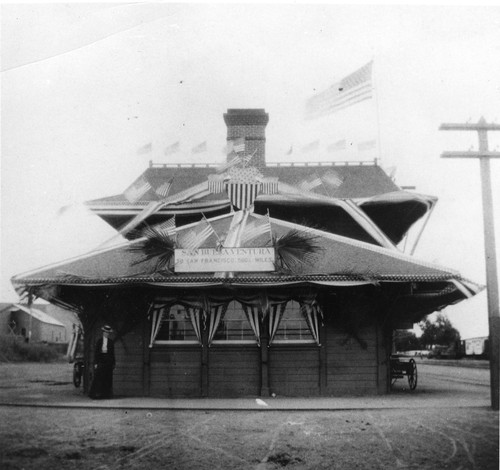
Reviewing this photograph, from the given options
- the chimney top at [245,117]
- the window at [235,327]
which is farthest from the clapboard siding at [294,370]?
the chimney top at [245,117]

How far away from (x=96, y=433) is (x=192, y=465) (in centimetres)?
226

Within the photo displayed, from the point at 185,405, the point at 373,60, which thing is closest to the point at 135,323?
the point at 185,405

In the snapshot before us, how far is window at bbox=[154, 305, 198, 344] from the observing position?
14.2 m

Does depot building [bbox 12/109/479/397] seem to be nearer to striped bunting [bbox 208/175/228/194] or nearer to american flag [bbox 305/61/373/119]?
striped bunting [bbox 208/175/228/194]

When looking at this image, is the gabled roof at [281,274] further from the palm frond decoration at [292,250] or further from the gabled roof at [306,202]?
the gabled roof at [306,202]

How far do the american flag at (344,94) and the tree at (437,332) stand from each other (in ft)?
123

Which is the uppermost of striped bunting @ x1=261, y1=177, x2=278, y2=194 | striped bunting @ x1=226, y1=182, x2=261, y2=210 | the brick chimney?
the brick chimney

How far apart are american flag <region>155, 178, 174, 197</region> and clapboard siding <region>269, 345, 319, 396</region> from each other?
641cm

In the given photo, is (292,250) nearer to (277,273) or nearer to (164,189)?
(277,273)

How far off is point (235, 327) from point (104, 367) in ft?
10.9

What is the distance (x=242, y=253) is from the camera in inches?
520

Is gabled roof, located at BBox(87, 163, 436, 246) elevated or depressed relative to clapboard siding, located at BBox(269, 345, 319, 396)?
elevated

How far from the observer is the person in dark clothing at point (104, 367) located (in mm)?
12906

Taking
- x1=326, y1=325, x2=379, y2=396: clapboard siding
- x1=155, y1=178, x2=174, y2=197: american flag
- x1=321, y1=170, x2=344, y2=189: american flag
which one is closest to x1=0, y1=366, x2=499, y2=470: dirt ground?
x1=326, y1=325, x2=379, y2=396: clapboard siding
